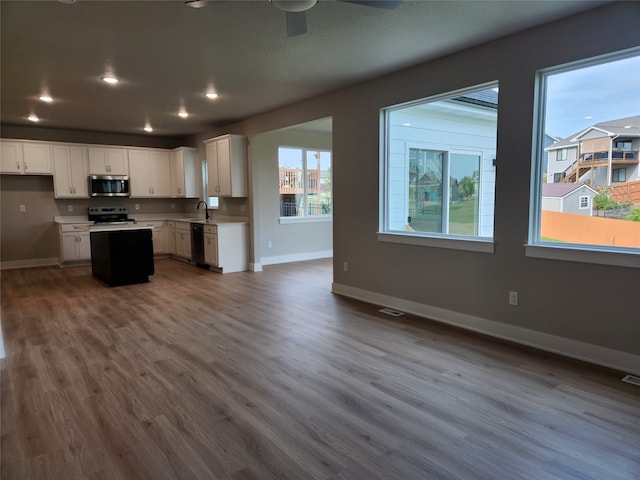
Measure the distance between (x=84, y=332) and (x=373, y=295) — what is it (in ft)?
10.1

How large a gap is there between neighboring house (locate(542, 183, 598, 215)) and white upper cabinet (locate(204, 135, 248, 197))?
4.95 meters

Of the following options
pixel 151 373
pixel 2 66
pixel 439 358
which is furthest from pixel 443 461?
pixel 2 66

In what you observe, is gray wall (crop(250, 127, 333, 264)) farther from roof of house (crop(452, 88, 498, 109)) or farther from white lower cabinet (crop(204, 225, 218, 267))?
roof of house (crop(452, 88, 498, 109))

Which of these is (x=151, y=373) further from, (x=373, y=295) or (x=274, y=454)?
(x=373, y=295)

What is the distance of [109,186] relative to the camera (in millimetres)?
8070

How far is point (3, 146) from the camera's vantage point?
278 inches

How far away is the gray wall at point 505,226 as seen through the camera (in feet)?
9.58

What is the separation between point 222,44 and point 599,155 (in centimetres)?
320

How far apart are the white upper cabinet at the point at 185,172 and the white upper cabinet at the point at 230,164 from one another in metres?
1.33

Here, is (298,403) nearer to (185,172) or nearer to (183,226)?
(183,226)

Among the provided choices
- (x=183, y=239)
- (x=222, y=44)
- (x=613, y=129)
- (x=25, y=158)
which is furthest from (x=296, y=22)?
(x=25, y=158)

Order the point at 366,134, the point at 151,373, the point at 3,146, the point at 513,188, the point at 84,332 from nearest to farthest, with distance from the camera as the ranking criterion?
the point at 151,373 < the point at 513,188 < the point at 84,332 < the point at 366,134 < the point at 3,146

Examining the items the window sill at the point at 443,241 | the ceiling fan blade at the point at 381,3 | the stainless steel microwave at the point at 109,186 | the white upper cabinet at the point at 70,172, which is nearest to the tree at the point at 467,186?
the window sill at the point at 443,241

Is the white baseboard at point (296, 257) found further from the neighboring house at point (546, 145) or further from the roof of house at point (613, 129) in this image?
the roof of house at point (613, 129)
